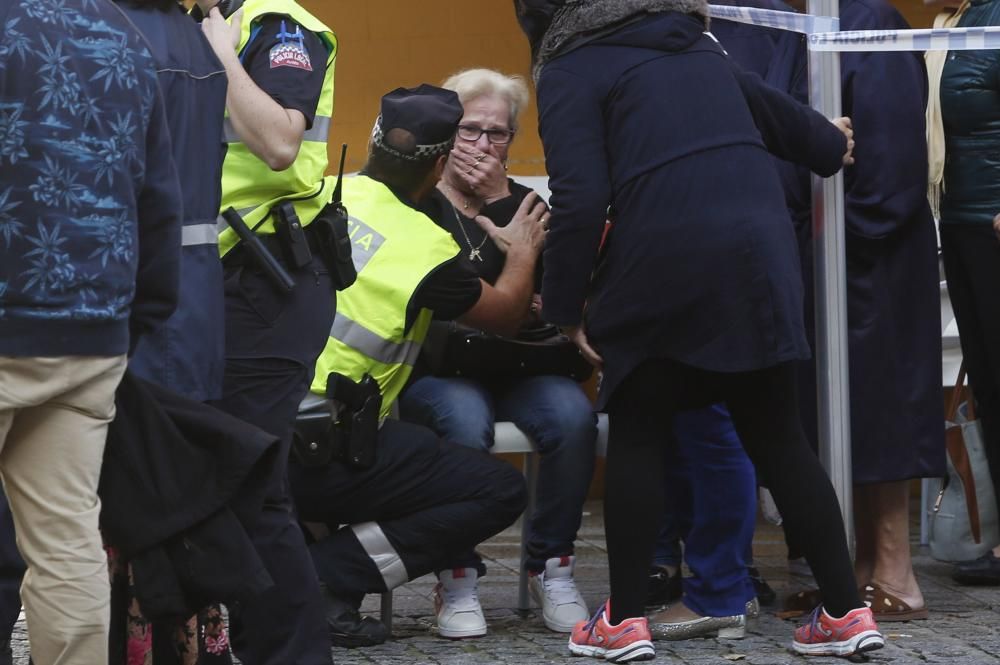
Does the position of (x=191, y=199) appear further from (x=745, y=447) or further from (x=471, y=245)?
(x=471, y=245)

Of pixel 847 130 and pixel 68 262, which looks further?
pixel 847 130

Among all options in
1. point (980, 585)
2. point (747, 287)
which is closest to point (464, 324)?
point (747, 287)

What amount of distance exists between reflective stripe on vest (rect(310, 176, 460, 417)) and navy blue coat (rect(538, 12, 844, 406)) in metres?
0.41

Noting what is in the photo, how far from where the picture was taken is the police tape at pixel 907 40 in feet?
14.8

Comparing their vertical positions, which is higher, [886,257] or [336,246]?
[336,246]

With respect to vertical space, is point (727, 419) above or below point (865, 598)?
above

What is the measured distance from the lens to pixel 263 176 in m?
3.86

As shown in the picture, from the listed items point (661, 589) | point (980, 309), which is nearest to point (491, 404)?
point (661, 589)

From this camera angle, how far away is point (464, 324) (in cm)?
494

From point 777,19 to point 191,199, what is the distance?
5.93 feet

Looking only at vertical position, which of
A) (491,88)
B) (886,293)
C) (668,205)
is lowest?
(886,293)

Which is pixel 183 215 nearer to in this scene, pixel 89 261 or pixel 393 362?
pixel 89 261

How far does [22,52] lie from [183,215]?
2.00 feet

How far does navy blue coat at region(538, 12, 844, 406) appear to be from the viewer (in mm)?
4102
